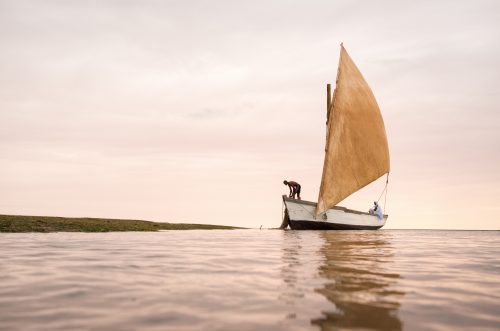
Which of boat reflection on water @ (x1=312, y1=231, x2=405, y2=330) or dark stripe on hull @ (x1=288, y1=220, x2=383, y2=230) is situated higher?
dark stripe on hull @ (x1=288, y1=220, x2=383, y2=230)

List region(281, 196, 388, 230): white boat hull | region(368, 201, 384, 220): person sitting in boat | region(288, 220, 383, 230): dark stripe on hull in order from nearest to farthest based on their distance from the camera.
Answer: region(281, 196, 388, 230): white boat hull, region(288, 220, 383, 230): dark stripe on hull, region(368, 201, 384, 220): person sitting in boat

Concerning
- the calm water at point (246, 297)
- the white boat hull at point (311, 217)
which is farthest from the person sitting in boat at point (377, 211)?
the calm water at point (246, 297)

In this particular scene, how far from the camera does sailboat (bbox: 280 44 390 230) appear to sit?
103ft

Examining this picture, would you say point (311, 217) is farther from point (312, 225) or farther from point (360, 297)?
point (360, 297)

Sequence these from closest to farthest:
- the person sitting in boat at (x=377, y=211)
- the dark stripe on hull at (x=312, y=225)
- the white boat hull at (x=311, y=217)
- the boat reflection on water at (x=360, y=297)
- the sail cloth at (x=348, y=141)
→ the boat reflection on water at (x=360, y=297) → the sail cloth at (x=348, y=141) → the white boat hull at (x=311, y=217) → the dark stripe on hull at (x=312, y=225) → the person sitting in boat at (x=377, y=211)

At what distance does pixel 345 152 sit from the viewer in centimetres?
3150

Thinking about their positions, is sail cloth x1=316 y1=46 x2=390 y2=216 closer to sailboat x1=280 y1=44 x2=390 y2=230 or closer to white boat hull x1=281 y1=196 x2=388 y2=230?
sailboat x1=280 y1=44 x2=390 y2=230

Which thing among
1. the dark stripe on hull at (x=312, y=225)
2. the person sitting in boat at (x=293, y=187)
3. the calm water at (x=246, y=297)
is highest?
the person sitting in boat at (x=293, y=187)

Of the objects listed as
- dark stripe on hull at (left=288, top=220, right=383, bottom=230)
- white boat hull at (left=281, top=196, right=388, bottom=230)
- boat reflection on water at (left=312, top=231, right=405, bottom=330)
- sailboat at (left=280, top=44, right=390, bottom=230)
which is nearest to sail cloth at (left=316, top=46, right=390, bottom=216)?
sailboat at (left=280, top=44, right=390, bottom=230)

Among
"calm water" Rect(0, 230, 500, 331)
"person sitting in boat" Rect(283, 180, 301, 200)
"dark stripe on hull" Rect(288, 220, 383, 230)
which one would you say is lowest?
"calm water" Rect(0, 230, 500, 331)

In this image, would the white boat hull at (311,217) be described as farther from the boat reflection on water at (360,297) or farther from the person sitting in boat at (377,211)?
the boat reflection on water at (360,297)

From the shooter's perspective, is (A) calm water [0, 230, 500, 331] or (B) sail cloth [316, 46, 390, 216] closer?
(A) calm water [0, 230, 500, 331]

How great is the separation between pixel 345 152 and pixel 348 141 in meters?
0.90

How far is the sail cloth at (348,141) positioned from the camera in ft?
103
